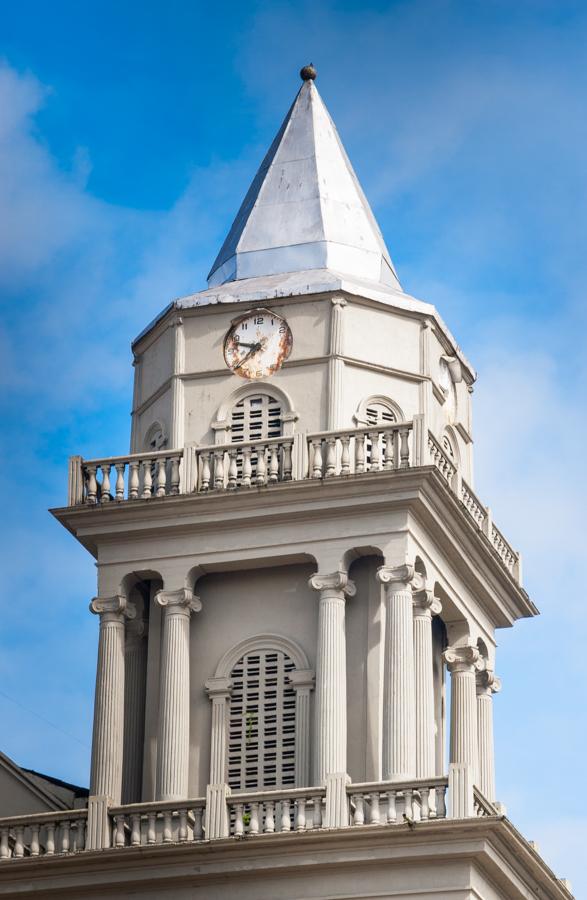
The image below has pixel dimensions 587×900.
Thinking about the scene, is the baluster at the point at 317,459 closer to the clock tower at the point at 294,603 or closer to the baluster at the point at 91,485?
the clock tower at the point at 294,603

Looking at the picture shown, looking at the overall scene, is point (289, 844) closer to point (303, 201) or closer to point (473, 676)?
point (473, 676)

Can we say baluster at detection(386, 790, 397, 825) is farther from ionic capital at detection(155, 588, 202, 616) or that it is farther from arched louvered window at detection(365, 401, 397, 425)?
arched louvered window at detection(365, 401, 397, 425)

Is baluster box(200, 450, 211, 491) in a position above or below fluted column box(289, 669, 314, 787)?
above

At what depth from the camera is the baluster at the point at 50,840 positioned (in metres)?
43.2

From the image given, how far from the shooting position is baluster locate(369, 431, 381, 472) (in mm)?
44906

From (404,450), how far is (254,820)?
6.95 meters

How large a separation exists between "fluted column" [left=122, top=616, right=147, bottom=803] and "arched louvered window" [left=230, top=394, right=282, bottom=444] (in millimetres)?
3703

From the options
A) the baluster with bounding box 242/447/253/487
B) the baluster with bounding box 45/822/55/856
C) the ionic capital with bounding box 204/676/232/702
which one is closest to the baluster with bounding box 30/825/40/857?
the baluster with bounding box 45/822/55/856

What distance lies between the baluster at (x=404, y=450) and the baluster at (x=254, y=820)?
6306mm

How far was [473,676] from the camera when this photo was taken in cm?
4753

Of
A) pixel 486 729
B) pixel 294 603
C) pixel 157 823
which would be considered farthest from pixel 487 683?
pixel 157 823

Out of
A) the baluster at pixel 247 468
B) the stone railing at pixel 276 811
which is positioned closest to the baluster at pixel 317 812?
the stone railing at pixel 276 811

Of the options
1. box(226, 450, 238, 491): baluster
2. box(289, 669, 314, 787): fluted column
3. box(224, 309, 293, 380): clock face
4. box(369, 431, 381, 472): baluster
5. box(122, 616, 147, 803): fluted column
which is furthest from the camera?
box(224, 309, 293, 380): clock face

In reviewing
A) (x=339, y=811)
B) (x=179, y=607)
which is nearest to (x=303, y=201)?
(x=179, y=607)
